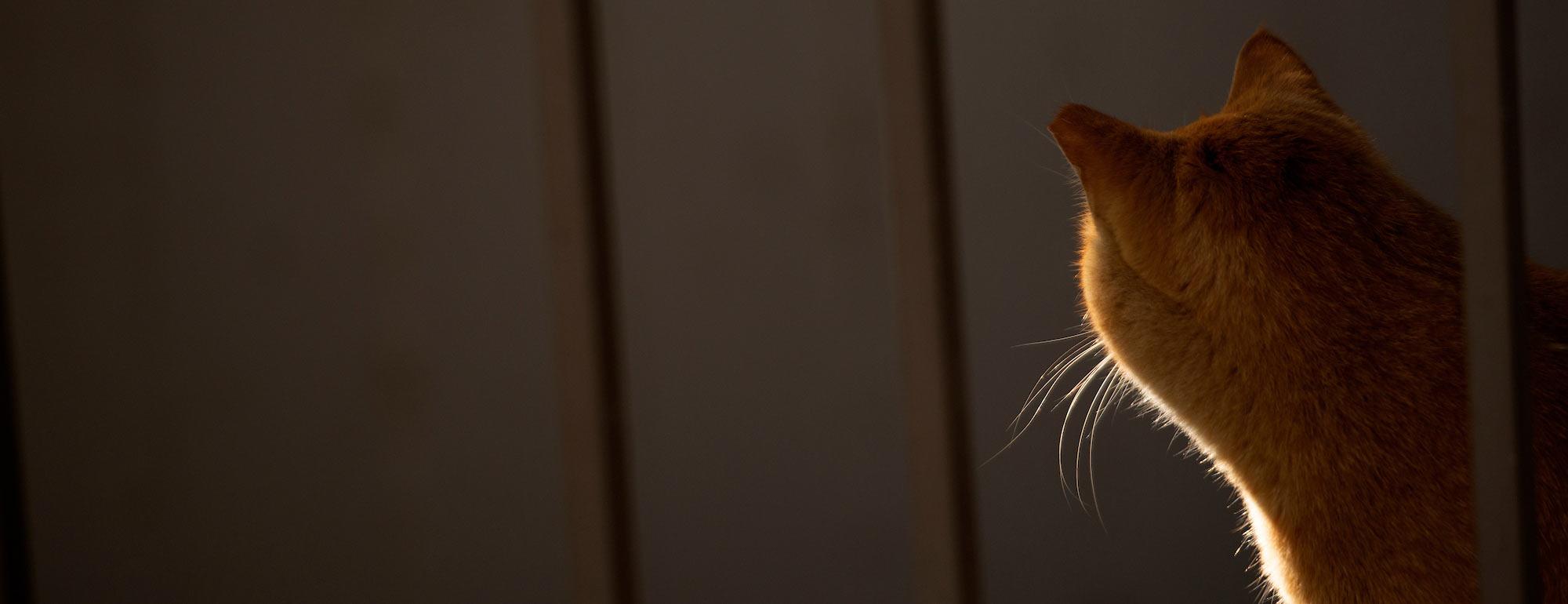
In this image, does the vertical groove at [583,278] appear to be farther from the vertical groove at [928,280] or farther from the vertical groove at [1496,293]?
the vertical groove at [1496,293]

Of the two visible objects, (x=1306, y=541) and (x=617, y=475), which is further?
(x=1306, y=541)

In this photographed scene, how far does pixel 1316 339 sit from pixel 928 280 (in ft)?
1.64

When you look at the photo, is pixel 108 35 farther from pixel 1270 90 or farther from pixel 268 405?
pixel 1270 90

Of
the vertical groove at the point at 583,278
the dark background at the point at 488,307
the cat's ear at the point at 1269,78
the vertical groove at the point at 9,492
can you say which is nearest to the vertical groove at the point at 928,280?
the vertical groove at the point at 583,278

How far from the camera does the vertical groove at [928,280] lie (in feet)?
1.26

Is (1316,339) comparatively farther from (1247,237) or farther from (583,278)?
(583,278)

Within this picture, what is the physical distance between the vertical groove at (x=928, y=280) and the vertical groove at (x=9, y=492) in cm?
38

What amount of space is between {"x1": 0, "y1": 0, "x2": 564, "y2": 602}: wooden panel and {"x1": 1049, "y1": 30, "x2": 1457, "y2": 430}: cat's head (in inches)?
57.6

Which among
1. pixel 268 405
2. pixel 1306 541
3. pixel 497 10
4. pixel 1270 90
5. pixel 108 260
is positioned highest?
pixel 497 10

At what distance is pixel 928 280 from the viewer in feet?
1.25

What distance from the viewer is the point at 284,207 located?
83.7 inches

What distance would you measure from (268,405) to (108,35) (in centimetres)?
80

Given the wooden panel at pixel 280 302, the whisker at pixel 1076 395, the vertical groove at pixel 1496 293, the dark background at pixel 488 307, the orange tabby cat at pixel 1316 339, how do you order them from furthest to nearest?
the wooden panel at pixel 280 302
the dark background at pixel 488 307
the whisker at pixel 1076 395
the orange tabby cat at pixel 1316 339
the vertical groove at pixel 1496 293

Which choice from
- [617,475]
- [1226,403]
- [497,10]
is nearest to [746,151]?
[497,10]
